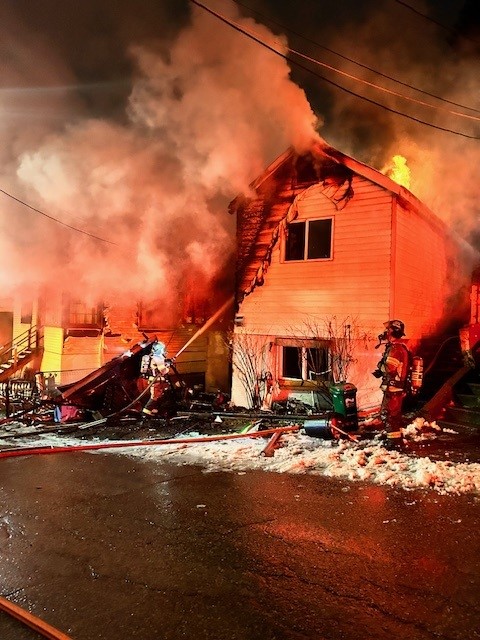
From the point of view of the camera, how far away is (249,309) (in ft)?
40.3

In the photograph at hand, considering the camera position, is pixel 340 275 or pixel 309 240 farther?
pixel 309 240

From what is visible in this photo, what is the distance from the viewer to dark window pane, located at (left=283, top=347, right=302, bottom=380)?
11.7 m

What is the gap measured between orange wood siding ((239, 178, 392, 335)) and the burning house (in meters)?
0.02

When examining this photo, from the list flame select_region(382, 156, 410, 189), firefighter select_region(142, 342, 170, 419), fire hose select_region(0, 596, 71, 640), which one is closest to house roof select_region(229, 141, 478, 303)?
firefighter select_region(142, 342, 170, 419)

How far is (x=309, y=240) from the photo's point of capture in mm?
11570

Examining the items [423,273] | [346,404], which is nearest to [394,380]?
[346,404]

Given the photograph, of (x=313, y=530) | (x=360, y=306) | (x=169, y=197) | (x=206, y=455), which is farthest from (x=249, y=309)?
(x=313, y=530)

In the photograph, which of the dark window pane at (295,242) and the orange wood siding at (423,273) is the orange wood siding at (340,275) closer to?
the dark window pane at (295,242)

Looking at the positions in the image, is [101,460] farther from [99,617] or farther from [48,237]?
[48,237]

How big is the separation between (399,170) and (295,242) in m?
8.34

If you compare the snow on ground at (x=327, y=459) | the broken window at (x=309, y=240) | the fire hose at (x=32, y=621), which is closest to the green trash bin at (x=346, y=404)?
the snow on ground at (x=327, y=459)

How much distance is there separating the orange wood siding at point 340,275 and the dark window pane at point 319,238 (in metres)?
0.19

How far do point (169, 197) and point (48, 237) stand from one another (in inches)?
159

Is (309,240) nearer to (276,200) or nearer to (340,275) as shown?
(340,275)
